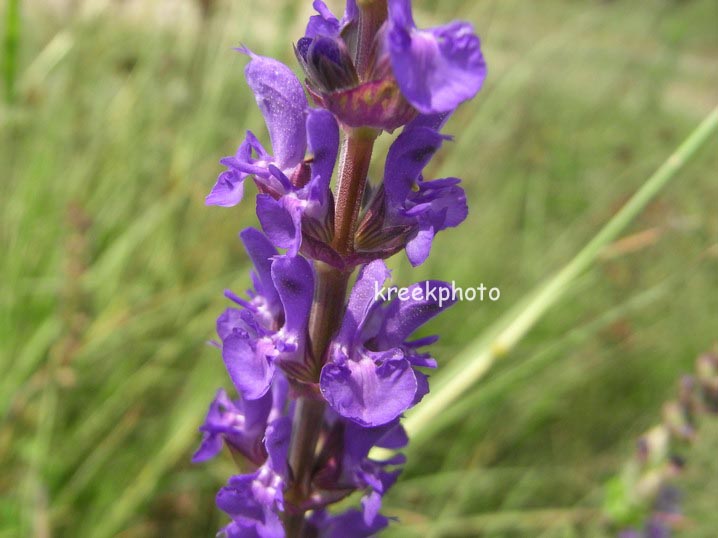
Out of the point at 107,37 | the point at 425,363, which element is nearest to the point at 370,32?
the point at 425,363

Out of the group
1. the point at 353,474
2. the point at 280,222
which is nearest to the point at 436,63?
the point at 280,222

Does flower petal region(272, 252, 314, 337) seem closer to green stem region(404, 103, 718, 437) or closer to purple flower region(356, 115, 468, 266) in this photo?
purple flower region(356, 115, 468, 266)

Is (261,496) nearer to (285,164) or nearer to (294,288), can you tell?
(294,288)

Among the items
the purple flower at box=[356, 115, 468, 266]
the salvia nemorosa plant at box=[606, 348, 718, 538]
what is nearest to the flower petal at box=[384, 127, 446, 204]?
the purple flower at box=[356, 115, 468, 266]

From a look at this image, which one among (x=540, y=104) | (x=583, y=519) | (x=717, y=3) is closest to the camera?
(x=583, y=519)

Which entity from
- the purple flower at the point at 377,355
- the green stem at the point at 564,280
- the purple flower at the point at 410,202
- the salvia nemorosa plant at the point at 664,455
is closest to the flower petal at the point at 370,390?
the purple flower at the point at 377,355

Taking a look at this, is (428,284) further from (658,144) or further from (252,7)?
(658,144)
